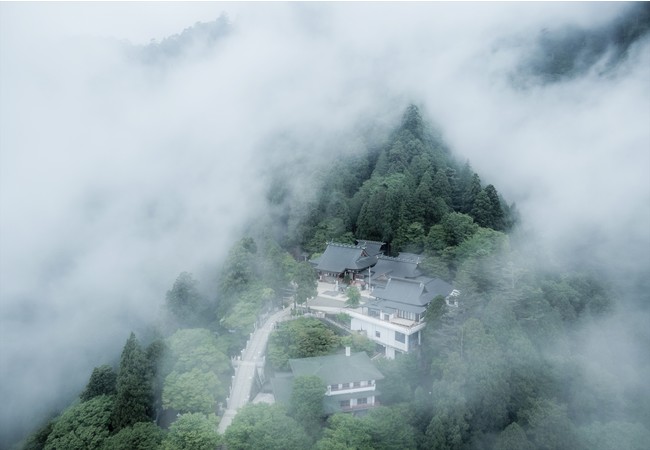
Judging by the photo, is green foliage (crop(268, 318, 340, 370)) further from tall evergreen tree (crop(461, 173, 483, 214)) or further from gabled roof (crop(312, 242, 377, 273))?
tall evergreen tree (crop(461, 173, 483, 214))

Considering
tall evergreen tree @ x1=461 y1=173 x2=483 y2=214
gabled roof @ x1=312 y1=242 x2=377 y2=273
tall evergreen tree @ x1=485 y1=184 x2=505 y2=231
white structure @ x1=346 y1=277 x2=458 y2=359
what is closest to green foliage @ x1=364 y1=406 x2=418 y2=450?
white structure @ x1=346 y1=277 x2=458 y2=359

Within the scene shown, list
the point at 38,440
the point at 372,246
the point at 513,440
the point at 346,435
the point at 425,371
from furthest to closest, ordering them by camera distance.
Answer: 1. the point at 372,246
2. the point at 38,440
3. the point at 425,371
4. the point at 346,435
5. the point at 513,440

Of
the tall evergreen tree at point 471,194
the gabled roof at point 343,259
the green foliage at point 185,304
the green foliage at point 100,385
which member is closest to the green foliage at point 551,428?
the gabled roof at point 343,259

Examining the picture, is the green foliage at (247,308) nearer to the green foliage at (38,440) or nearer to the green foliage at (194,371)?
the green foliage at (194,371)

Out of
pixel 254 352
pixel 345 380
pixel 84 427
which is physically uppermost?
pixel 254 352

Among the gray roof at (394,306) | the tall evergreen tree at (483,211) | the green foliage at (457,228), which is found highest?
the tall evergreen tree at (483,211)

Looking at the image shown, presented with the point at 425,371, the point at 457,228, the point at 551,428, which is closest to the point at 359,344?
the point at 425,371

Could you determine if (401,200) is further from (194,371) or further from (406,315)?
(194,371)

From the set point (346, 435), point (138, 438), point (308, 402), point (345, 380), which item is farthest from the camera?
point (345, 380)

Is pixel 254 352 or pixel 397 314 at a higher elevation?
pixel 397 314
